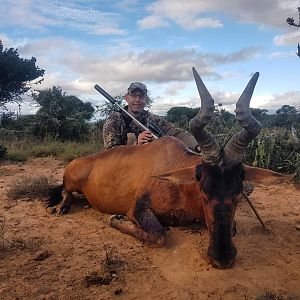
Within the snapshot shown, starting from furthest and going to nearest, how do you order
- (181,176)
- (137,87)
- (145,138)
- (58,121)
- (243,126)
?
(58,121) < (137,87) < (145,138) < (181,176) < (243,126)

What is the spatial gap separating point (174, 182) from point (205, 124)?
31.9 inches

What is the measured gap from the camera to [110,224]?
5512mm

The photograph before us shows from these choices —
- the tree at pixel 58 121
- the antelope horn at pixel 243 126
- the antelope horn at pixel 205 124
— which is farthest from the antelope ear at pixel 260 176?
the tree at pixel 58 121

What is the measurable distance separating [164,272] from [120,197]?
188 centimetres

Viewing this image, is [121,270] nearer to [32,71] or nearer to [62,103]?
[62,103]

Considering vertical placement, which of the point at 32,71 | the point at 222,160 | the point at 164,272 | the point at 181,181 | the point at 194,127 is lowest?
the point at 164,272

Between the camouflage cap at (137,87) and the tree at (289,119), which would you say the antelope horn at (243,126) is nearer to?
the camouflage cap at (137,87)

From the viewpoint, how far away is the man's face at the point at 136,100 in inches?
301

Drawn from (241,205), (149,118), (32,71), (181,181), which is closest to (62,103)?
(32,71)

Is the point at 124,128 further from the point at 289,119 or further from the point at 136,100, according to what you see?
the point at 289,119

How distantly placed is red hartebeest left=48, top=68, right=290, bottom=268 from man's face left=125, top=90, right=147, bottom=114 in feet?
5.08

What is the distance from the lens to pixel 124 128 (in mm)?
7621

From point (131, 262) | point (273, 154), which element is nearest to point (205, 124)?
point (131, 262)

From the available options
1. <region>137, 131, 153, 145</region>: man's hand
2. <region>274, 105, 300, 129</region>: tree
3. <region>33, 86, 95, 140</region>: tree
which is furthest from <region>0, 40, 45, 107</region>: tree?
<region>137, 131, 153, 145</region>: man's hand
